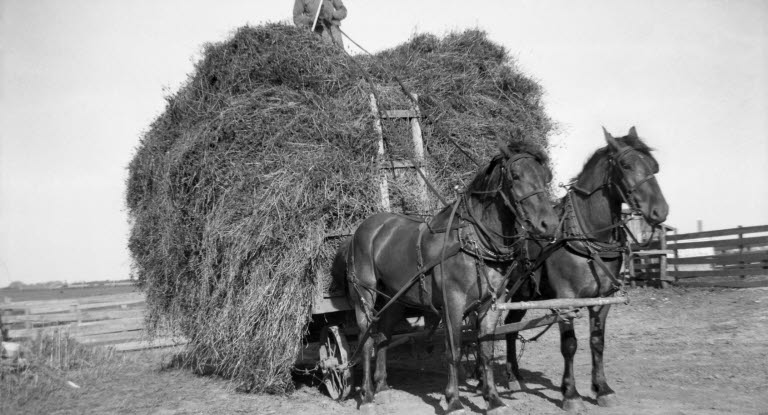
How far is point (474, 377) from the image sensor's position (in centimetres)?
793

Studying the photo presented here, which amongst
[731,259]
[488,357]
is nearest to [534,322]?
[488,357]

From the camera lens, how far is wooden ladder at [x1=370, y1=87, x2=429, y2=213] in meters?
7.40

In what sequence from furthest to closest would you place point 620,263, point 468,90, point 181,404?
point 468,90
point 181,404
point 620,263

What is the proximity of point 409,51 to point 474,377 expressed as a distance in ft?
15.7

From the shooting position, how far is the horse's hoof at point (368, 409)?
21.6 ft

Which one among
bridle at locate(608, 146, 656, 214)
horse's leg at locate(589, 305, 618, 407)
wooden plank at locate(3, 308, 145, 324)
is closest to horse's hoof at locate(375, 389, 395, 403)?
horse's leg at locate(589, 305, 618, 407)

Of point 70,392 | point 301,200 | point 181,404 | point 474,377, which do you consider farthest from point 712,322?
point 70,392

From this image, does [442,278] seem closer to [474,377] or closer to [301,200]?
[301,200]

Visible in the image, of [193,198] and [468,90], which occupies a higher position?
[468,90]

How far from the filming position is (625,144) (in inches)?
247

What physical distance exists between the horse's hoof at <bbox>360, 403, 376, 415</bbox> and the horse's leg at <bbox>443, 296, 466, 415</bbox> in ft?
3.65

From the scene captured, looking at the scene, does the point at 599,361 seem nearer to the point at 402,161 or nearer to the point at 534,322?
the point at 534,322

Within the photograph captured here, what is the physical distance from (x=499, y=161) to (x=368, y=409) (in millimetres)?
3007

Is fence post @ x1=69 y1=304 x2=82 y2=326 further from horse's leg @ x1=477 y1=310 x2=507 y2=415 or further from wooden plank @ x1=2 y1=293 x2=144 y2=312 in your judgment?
horse's leg @ x1=477 y1=310 x2=507 y2=415
